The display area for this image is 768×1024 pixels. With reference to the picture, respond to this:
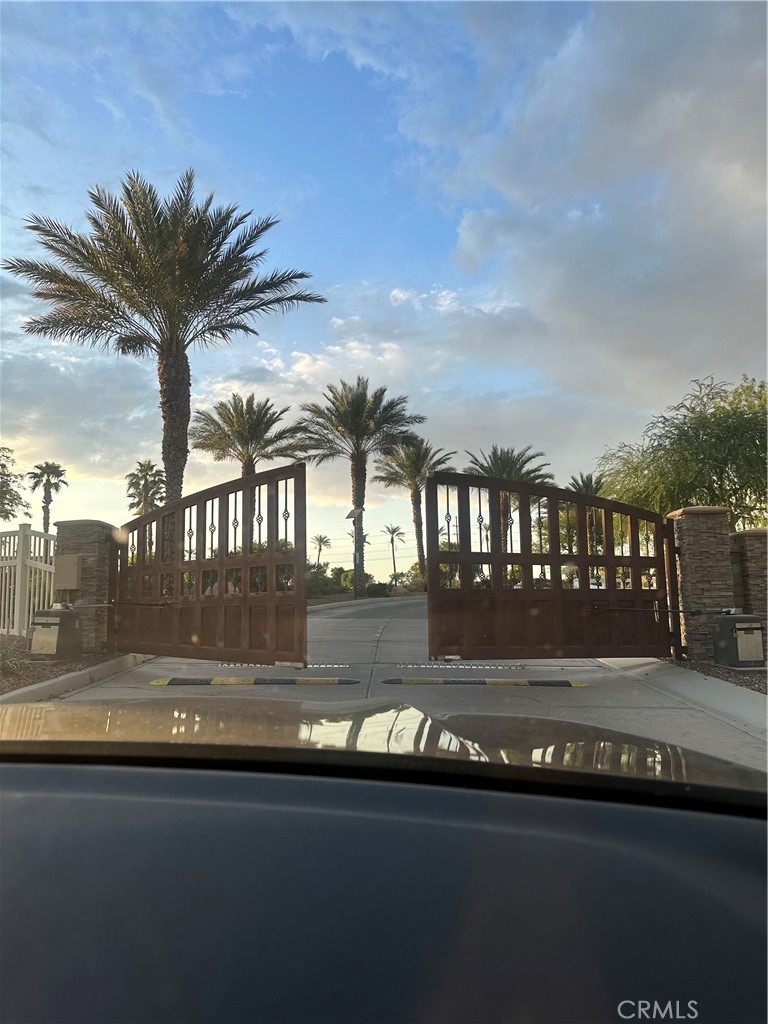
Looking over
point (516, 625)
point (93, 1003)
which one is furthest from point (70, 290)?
point (93, 1003)

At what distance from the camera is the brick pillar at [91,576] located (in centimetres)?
1109

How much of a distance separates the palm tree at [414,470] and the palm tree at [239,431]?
809 centimetres

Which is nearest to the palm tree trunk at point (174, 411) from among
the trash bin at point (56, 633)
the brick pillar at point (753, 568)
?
the trash bin at point (56, 633)

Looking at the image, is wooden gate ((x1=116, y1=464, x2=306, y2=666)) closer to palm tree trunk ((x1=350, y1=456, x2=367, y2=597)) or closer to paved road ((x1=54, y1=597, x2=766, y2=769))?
paved road ((x1=54, y1=597, x2=766, y2=769))

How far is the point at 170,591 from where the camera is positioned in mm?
11078

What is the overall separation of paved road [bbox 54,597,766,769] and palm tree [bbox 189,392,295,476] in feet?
60.2

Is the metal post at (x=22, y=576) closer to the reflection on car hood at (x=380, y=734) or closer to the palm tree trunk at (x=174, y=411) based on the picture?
the palm tree trunk at (x=174, y=411)

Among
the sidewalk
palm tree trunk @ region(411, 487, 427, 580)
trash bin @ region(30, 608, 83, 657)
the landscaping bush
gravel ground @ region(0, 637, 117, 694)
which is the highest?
palm tree trunk @ region(411, 487, 427, 580)

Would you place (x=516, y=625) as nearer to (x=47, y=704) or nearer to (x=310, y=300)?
(x=47, y=704)

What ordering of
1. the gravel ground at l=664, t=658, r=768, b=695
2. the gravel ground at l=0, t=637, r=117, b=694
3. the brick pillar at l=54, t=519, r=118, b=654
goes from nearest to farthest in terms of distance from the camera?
the gravel ground at l=664, t=658, r=768, b=695
the gravel ground at l=0, t=637, r=117, b=694
the brick pillar at l=54, t=519, r=118, b=654

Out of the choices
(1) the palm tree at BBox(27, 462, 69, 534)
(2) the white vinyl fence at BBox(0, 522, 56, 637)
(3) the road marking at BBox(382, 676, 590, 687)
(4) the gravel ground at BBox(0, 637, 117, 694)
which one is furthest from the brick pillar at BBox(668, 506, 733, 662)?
(1) the palm tree at BBox(27, 462, 69, 534)

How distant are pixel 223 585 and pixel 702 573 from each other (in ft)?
22.6

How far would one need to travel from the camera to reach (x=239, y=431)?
96.9 feet

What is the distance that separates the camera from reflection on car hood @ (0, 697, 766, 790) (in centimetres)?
143
